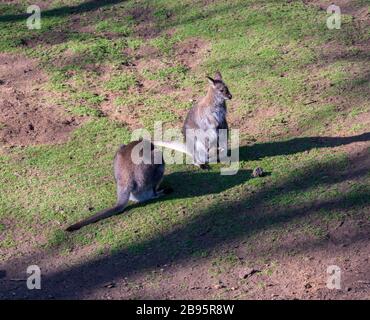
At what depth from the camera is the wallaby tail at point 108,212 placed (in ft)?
28.5

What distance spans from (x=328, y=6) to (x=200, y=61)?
2.36 m

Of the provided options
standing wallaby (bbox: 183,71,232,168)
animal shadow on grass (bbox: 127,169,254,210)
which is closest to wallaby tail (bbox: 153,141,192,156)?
standing wallaby (bbox: 183,71,232,168)

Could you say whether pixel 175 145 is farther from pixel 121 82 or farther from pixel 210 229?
pixel 121 82

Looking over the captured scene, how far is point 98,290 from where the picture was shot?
7.76 m

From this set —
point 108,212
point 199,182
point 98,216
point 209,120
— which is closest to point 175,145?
point 209,120

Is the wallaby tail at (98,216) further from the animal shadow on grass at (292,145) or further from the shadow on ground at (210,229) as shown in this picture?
the animal shadow on grass at (292,145)

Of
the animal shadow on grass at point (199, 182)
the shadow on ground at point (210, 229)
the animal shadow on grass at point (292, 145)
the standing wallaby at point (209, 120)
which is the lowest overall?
the shadow on ground at point (210, 229)

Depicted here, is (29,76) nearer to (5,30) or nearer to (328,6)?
(5,30)

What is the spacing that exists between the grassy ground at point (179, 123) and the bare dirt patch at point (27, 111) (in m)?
0.16

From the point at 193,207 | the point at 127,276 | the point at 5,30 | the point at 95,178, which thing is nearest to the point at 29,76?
the point at 5,30

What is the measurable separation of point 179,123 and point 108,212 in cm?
227

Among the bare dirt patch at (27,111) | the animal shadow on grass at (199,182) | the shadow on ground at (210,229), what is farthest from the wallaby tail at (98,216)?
the bare dirt patch at (27,111)

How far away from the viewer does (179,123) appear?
1077 centimetres

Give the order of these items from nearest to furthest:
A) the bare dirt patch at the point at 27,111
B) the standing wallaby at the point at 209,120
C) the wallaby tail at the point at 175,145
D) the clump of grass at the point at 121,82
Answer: the standing wallaby at the point at 209,120
the wallaby tail at the point at 175,145
the bare dirt patch at the point at 27,111
the clump of grass at the point at 121,82
